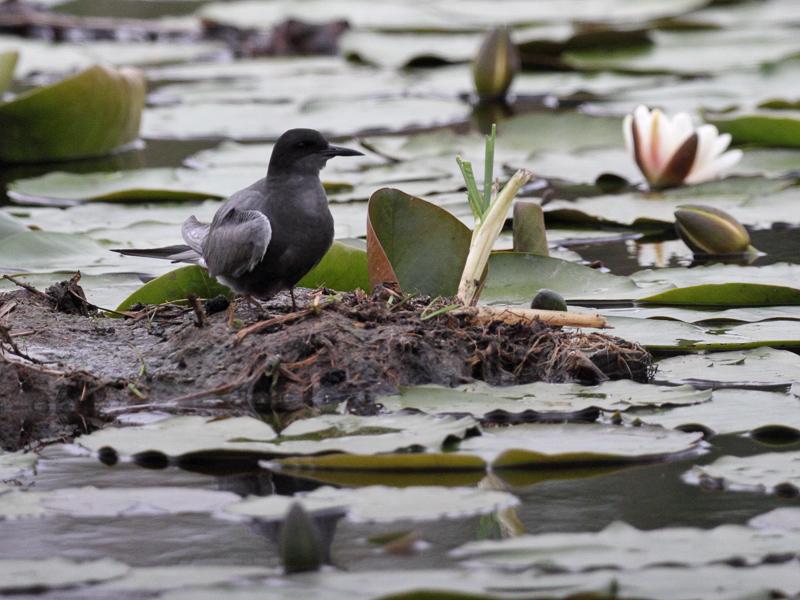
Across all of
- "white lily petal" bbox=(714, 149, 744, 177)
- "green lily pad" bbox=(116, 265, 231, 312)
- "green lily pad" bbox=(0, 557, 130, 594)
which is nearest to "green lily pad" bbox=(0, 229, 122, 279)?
"green lily pad" bbox=(116, 265, 231, 312)

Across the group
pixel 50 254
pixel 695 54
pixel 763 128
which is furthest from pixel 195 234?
pixel 695 54

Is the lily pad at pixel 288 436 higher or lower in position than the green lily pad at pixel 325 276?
lower

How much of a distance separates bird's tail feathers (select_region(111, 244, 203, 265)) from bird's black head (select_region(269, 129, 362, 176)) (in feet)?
1.98

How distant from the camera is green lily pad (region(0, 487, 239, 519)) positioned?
3.14 metres

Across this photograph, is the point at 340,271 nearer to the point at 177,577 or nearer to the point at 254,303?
the point at 254,303

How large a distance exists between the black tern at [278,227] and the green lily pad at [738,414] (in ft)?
4.30

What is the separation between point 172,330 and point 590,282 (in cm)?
165

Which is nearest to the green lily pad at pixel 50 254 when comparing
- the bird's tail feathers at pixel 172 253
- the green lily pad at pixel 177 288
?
the bird's tail feathers at pixel 172 253

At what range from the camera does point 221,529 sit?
305 centimetres

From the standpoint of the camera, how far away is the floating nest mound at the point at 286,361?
4012mm

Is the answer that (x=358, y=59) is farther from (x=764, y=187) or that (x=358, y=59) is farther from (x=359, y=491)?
(x=359, y=491)

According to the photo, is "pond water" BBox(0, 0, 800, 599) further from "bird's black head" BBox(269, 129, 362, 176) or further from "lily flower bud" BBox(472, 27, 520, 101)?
"bird's black head" BBox(269, 129, 362, 176)

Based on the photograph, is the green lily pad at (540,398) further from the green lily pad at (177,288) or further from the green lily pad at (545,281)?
the green lily pad at (177,288)

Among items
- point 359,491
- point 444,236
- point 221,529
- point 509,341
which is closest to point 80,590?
point 221,529
